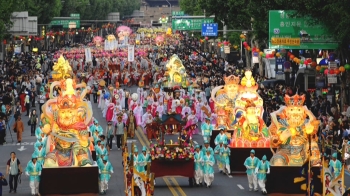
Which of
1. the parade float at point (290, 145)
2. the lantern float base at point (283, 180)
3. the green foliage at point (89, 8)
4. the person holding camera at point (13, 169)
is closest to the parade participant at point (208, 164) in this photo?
the parade float at point (290, 145)

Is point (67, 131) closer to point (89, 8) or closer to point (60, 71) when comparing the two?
point (60, 71)

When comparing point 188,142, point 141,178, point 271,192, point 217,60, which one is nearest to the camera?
point 141,178

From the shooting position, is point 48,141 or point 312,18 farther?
point 312,18

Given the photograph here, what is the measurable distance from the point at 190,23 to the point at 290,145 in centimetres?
6009

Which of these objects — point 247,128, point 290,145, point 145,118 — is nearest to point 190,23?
point 145,118

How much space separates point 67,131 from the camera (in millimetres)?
34219

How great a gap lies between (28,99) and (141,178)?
119 feet

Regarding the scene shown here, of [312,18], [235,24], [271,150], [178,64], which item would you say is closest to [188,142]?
[271,150]

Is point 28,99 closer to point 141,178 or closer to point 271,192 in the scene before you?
point 271,192

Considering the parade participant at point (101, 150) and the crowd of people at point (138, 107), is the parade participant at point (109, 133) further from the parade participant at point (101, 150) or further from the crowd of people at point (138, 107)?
the parade participant at point (101, 150)

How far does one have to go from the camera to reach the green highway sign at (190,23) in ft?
306

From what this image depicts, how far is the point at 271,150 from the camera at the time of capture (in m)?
35.4

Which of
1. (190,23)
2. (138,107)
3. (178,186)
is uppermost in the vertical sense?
(190,23)

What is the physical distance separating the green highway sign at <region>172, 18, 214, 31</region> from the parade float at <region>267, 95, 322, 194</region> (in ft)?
189
